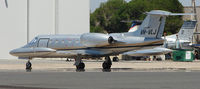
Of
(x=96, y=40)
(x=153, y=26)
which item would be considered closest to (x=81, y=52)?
(x=96, y=40)

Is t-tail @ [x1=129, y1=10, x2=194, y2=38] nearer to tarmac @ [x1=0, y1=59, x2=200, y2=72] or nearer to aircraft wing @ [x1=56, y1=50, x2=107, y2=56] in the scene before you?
tarmac @ [x1=0, y1=59, x2=200, y2=72]

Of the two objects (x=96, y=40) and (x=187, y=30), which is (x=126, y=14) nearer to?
(x=187, y=30)

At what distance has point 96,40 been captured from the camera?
34812 millimetres

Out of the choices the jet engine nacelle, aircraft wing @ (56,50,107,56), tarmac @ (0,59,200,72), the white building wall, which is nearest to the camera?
the jet engine nacelle

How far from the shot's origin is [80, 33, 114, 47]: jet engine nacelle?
34656 millimetres

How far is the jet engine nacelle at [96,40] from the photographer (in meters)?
34.7

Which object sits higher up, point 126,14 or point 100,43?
point 126,14

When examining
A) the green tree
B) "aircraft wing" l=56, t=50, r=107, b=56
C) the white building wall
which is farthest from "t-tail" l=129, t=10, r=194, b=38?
the green tree

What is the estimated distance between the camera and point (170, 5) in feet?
372

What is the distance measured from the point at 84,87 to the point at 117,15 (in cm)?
10749

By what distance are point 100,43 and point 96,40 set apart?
13.1 inches

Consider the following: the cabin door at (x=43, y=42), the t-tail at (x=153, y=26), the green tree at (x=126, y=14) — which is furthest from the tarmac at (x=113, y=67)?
the green tree at (x=126, y=14)

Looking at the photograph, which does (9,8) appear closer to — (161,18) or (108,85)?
(161,18)

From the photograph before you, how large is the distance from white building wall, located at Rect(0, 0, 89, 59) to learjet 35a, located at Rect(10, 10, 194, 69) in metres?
24.7
